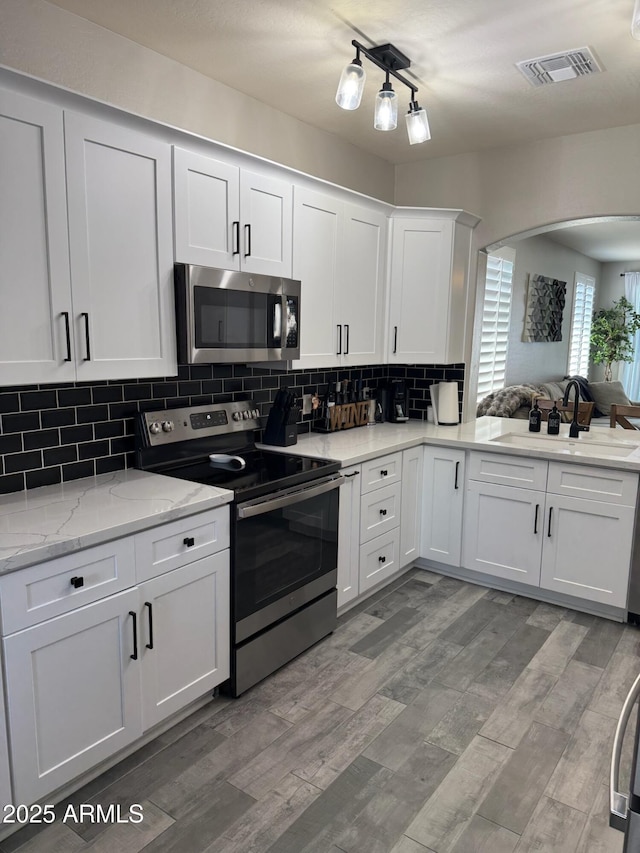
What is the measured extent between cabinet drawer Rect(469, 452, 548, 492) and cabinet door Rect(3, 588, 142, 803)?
84.8 inches

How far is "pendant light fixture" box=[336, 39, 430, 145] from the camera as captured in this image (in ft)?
7.35

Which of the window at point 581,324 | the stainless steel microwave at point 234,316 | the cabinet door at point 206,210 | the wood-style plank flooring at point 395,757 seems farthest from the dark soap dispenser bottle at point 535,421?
the window at point 581,324

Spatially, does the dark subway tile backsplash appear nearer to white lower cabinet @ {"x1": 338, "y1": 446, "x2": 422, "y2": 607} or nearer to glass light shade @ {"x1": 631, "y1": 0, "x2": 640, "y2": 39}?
white lower cabinet @ {"x1": 338, "y1": 446, "x2": 422, "y2": 607}

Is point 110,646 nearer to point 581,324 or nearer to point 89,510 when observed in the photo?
point 89,510

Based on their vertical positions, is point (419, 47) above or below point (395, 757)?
above

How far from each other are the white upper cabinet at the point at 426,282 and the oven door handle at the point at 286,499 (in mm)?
1297

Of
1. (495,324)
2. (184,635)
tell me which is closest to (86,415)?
(184,635)

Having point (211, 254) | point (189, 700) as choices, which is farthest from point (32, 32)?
point (189, 700)

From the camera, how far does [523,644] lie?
2.89 m

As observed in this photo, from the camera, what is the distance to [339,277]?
3270 millimetres

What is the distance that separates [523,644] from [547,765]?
0.84m

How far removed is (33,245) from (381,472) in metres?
1.98

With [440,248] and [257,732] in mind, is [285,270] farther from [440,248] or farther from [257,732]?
[257,732]

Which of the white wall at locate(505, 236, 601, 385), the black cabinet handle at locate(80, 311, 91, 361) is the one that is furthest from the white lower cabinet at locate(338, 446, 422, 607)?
A: the white wall at locate(505, 236, 601, 385)
